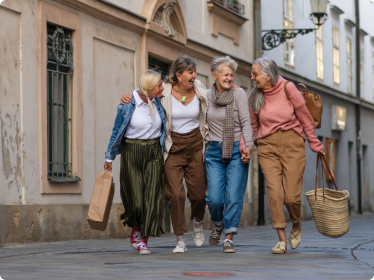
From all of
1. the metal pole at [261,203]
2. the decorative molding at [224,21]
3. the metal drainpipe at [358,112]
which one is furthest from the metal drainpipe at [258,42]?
the metal drainpipe at [358,112]

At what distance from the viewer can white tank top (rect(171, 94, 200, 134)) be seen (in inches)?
293

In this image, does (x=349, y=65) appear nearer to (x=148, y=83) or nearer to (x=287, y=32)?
(x=287, y=32)

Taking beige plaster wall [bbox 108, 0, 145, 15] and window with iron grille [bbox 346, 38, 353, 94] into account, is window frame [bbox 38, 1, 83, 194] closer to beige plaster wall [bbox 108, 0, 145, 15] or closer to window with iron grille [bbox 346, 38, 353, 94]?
beige plaster wall [bbox 108, 0, 145, 15]

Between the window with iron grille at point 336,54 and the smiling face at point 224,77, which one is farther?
the window with iron grille at point 336,54

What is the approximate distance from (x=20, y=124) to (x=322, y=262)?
15.4ft

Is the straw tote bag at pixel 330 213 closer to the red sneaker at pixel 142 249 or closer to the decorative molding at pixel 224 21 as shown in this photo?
the red sneaker at pixel 142 249

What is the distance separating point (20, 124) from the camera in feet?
31.7

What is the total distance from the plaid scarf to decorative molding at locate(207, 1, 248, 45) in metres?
8.39

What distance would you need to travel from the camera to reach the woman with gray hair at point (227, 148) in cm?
743

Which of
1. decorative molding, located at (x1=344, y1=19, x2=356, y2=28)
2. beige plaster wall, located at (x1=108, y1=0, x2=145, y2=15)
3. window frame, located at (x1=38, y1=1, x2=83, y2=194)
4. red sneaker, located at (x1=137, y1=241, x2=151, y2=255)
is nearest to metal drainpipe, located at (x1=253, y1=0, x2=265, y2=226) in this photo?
beige plaster wall, located at (x1=108, y1=0, x2=145, y2=15)

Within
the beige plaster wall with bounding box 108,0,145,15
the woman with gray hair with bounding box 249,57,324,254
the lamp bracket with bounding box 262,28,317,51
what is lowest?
the woman with gray hair with bounding box 249,57,324,254

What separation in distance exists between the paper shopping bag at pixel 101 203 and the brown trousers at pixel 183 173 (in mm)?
564

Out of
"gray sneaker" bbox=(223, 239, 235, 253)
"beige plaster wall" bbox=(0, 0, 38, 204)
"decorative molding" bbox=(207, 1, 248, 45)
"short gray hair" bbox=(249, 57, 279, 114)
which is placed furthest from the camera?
"decorative molding" bbox=(207, 1, 248, 45)

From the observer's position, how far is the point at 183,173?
7566 mm
